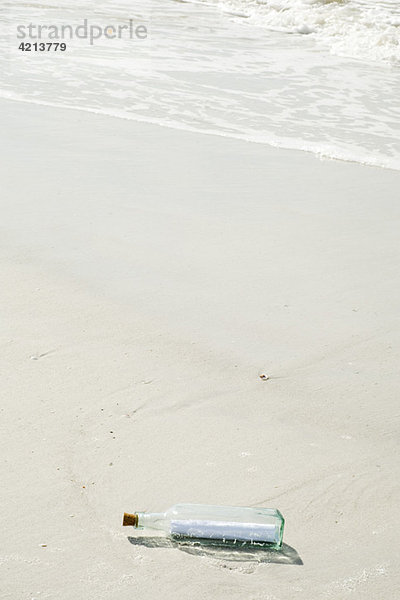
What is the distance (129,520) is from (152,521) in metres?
0.09

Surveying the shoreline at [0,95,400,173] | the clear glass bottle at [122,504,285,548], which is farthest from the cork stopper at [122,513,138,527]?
the shoreline at [0,95,400,173]

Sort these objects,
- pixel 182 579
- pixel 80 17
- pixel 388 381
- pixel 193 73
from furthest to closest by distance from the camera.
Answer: pixel 80 17 → pixel 193 73 → pixel 388 381 → pixel 182 579

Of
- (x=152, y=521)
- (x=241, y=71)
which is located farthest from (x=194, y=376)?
(x=241, y=71)

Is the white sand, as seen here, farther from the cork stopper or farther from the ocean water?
the ocean water

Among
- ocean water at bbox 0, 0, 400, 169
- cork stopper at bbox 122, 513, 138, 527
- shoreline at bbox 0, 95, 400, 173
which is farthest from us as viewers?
ocean water at bbox 0, 0, 400, 169

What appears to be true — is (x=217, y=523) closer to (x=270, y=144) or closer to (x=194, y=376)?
(x=194, y=376)

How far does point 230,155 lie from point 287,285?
2.21m

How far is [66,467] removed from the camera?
84.7 inches

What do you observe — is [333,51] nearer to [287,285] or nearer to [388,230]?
[388,230]

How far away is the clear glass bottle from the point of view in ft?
6.20

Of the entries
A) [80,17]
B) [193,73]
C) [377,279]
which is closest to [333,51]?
[193,73]

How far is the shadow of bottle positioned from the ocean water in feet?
13.1

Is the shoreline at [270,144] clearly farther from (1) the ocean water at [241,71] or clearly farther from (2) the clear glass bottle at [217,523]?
(2) the clear glass bottle at [217,523]

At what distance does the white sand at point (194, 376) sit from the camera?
186cm
